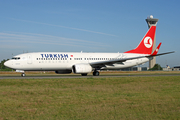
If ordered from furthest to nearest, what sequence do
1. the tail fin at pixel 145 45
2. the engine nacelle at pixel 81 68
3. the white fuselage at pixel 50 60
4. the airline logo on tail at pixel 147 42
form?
the airline logo on tail at pixel 147 42
the tail fin at pixel 145 45
the engine nacelle at pixel 81 68
the white fuselage at pixel 50 60

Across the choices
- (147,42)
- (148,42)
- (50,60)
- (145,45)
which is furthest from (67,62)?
(148,42)

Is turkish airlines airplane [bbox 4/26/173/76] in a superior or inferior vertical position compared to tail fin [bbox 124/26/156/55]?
inferior

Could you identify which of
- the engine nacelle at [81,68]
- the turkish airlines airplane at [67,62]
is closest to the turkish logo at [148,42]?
the turkish airlines airplane at [67,62]

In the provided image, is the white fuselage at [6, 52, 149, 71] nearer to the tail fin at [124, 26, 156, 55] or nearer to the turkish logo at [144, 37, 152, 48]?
the tail fin at [124, 26, 156, 55]

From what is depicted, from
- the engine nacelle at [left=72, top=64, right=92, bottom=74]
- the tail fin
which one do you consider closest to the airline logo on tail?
the tail fin

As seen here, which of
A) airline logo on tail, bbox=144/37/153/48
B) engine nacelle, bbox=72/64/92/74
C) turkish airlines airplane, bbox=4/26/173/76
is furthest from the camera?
airline logo on tail, bbox=144/37/153/48

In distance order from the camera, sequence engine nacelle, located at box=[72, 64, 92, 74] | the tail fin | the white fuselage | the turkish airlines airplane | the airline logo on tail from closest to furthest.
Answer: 1. the white fuselage
2. the turkish airlines airplane
3. engine nacelle, located at box=[72, 64, 92, 74]
4. the tail fin
5. the airline logo on tail

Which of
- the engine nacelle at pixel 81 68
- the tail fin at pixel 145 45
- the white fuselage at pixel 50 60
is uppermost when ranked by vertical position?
the tail fin at pixel 145 45

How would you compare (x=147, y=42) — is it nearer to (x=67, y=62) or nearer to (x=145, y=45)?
(x=145, y=45)

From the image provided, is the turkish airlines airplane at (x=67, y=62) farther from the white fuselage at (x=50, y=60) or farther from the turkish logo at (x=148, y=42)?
the turkish logo at (x=148, y=42)

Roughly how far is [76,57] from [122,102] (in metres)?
26.2

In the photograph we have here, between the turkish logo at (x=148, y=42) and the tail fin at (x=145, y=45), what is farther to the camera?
the turkish logo at (x=148, y=42)

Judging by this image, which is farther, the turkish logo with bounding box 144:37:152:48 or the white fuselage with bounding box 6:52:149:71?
the turkish logo with bounding box 144:37:152:48

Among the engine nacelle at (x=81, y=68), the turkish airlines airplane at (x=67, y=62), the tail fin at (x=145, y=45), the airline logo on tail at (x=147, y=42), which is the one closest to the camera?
the turkish airlines airplane at (x=67, y=62)
